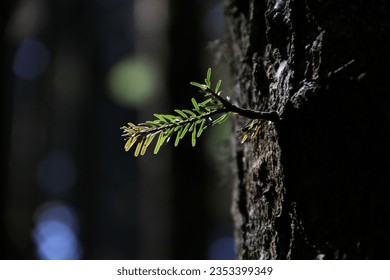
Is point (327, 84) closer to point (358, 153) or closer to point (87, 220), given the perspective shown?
point (358, 153)

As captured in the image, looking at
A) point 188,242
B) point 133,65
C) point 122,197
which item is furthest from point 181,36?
point 122,197

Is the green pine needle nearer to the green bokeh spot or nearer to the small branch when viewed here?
the small branch

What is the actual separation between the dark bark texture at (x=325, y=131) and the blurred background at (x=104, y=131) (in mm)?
2594

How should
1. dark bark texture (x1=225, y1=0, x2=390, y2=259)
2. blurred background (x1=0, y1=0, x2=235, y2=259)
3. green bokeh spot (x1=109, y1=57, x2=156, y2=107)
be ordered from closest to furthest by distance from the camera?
1. dark bark texture (x1=225, y1=0, x2=390, y2=259)
2. blurred background (x1=0, y1=0, x2=235, y2=259)
3. green bokeh spot (x1=109, y1=57, x2=156, y2=107)

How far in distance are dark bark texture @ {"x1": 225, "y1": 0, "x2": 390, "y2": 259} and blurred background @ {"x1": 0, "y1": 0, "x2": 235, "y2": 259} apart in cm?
259

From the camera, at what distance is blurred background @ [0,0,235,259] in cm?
332

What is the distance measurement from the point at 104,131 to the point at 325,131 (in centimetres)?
1291

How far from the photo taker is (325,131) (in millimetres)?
582

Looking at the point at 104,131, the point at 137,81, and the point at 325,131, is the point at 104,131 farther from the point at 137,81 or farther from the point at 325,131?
the point at 325,131

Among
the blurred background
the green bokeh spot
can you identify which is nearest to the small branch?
the blurred background

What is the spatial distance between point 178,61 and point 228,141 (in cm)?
231

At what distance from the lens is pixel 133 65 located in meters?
8.51

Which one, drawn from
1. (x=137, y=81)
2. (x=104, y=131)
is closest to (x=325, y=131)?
(x=137, y=81)

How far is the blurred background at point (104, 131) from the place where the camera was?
3324 mm
